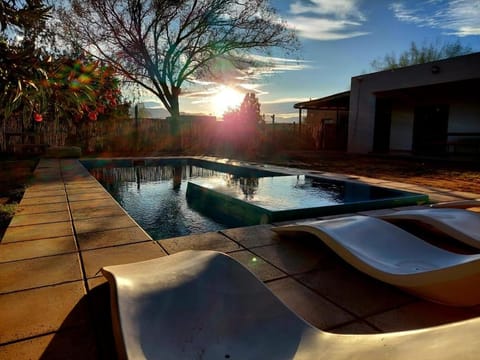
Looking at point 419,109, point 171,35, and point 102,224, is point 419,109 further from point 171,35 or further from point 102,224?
point 102,224

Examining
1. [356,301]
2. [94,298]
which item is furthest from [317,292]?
[94,298]

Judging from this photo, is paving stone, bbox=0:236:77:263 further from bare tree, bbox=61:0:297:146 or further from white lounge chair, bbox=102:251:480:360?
bare tree, bbox=61:0:297:146

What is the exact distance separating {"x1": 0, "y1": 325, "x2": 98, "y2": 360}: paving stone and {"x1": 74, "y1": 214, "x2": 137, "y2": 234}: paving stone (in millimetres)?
1507

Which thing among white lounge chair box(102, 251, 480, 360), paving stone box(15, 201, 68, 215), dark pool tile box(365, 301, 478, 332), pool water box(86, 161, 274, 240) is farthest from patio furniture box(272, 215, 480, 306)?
paving stone box(15, 201, 68, 215)

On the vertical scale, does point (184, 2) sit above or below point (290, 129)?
above

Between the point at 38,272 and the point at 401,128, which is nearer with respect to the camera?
the point at 38,272

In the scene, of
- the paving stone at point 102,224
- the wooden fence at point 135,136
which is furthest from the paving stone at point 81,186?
the wooden fence at point 135,136

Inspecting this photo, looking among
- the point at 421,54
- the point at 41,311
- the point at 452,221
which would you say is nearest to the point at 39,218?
the point at 41,311

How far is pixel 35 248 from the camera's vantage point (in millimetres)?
2457

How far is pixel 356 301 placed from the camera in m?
1.84

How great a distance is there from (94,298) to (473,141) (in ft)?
45.9

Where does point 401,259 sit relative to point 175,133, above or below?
below

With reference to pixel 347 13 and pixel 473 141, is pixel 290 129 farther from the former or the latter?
pixel 473 141

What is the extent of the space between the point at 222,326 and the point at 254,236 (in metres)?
1.55
